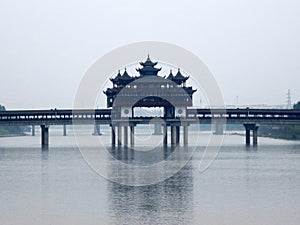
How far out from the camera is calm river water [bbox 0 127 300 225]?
33.4 meters

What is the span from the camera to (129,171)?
57.5 metres

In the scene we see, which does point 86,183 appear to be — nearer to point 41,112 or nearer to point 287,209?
point 287,209

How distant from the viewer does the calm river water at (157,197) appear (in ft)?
109

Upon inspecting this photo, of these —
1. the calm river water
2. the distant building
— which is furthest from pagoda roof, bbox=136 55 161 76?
the calm river water

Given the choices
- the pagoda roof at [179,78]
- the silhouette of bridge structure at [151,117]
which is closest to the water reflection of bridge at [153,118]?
the silhouette of bridge structure at [151,117]

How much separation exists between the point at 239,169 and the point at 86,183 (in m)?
15.7

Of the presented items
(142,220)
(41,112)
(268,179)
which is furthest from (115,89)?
(142,220)

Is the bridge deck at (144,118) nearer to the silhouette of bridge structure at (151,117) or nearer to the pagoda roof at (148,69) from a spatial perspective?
the silhouette of bridge structure at (151,117)

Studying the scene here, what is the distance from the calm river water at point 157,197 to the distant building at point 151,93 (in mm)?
39173

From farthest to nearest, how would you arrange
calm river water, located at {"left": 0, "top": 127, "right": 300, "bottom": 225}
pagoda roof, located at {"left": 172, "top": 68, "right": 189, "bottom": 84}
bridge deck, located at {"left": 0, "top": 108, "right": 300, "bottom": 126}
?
pagoda roof, located at {"left": 172, "top": 68, "right": 189, "bottom": 84}
bridge deck, located at {"left": 0, "top": 108, "right": 300, "bottom": 126}
calm river water, located at {"left": 0, "top": 127, "right": 300, "bottom": 225}

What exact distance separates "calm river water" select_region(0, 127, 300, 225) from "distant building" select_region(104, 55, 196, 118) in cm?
3917

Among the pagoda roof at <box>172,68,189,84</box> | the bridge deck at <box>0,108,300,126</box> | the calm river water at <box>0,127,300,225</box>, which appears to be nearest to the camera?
the calm river water at <box>0,127,300,225</box>

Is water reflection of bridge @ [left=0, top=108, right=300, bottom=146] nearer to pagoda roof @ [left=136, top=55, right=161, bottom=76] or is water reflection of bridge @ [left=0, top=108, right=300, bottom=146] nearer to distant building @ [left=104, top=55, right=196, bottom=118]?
distant building @ [left=104, top=55, right=196, bottom=118]

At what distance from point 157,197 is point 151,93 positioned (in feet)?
197
